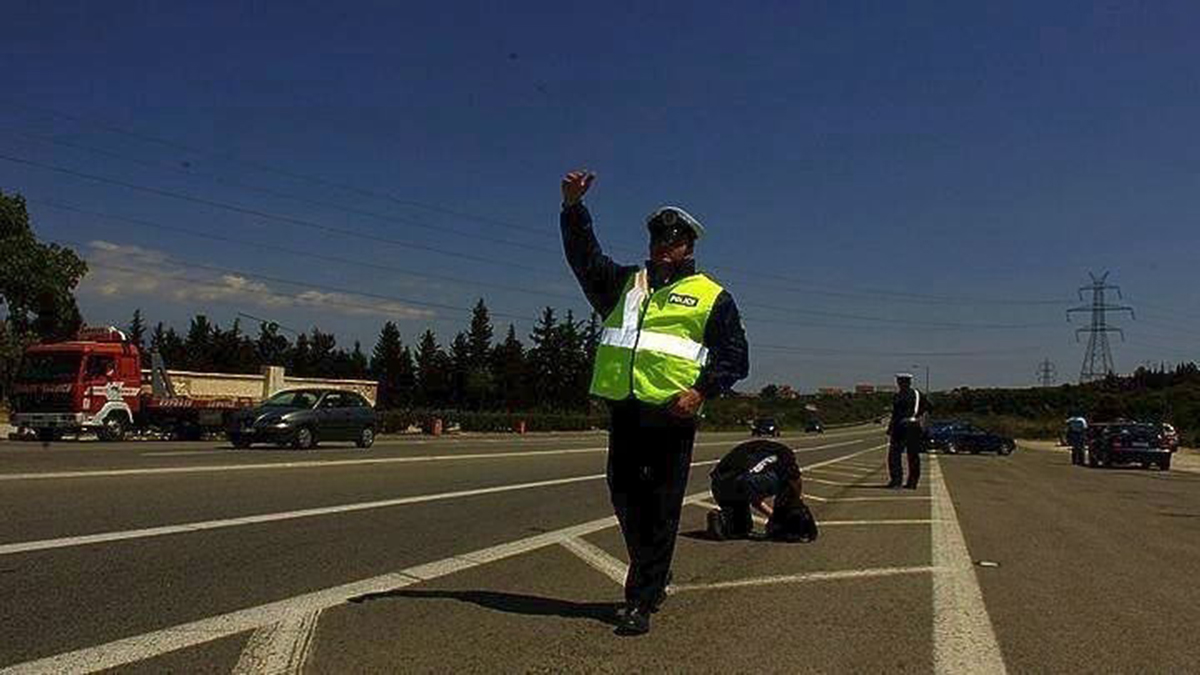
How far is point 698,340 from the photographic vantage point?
502 centimetres

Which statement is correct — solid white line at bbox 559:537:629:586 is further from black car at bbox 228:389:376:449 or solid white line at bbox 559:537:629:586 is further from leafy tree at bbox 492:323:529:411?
leafy tree at bbox 492:323:529:411

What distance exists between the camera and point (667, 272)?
17.0ft

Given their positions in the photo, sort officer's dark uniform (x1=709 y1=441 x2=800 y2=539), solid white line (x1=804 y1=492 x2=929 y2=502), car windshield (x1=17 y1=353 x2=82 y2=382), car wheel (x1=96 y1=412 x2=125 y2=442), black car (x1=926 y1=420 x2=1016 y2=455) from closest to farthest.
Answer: officer's dark uniform (x1=709 y1=441 x2=800 y2=539)
solid white line (x1=804 y1=492 x2=929 y2=502)
car windshield (x1=17 y1=353 x2=82 y2=382)
car wheel (x1=96 y1=412 x2=125 y2=442)
black car (x1=926 y1=420 x2=1016 y2=455)

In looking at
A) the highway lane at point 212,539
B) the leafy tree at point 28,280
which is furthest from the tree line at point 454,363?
the highway lane at point 212,539

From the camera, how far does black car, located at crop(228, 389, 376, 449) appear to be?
23.3 metres

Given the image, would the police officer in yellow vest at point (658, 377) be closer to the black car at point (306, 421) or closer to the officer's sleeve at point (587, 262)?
the officer's sleeve at point (587, 262)

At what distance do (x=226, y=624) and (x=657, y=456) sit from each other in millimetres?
2229

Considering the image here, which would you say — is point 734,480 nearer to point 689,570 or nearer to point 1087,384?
point 689,570

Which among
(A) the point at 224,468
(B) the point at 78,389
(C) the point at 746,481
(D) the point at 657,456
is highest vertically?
(B) the point at 78,389

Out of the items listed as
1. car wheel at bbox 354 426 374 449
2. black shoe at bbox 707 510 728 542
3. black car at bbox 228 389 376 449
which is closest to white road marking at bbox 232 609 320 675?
black shoe at bbox 707 510 728 542

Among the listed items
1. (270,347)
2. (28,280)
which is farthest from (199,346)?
(28,280)

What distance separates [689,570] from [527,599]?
5.07 feet

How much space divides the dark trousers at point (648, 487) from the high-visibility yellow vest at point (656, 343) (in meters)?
0.16

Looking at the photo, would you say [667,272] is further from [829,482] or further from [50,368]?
[50,368]
